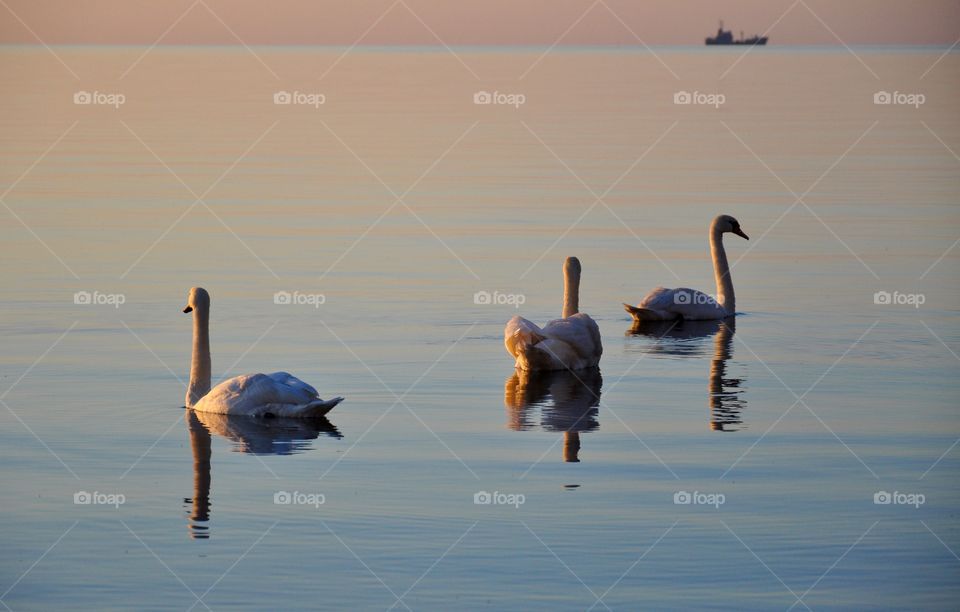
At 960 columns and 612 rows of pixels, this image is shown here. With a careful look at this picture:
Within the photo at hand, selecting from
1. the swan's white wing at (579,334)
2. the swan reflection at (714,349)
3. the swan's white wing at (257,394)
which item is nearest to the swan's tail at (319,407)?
the swan's white wing at (257,394)

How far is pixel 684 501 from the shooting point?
1432cm

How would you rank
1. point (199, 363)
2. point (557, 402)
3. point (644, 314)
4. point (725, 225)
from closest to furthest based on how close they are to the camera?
point (199, 363), point (557, 402), point (644, 314), point (725, 225)

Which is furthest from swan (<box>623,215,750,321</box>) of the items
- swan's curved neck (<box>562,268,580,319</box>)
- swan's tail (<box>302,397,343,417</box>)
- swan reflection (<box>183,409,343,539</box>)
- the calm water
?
swan reflection (<box>183,409,343,539</box>)

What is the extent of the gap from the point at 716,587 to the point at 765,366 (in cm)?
865

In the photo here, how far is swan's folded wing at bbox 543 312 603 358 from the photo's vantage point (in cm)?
2025

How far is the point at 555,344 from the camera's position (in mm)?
20172

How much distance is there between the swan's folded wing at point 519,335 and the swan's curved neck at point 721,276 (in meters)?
5.19

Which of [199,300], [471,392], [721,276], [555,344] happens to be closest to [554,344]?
[555,344]

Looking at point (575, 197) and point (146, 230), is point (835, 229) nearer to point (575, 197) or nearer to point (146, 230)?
point (575, 197)

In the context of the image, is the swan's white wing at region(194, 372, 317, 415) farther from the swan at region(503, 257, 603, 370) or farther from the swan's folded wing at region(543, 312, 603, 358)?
the swan's folded wing at region(543, 312, 603, 358)

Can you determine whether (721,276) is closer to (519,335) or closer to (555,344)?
(555,344)

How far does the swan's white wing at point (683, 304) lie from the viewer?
23734 millimetres

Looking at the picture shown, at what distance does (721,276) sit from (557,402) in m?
7.27

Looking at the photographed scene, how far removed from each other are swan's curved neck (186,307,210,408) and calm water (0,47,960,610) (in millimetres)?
300
